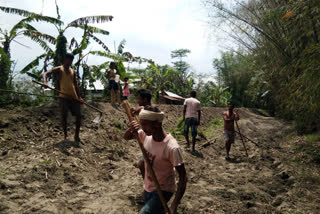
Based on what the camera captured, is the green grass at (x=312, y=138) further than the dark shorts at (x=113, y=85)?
No

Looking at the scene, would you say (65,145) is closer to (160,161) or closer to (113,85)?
(160,161)

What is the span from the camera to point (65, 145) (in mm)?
5141

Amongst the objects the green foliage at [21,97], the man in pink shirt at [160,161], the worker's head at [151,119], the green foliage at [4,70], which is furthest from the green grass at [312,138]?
the green foliage at [4,70]

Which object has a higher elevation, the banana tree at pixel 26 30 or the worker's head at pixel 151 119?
the banana tree at pixel 26 30

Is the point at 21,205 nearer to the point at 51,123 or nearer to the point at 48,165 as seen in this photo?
the point at 48,165

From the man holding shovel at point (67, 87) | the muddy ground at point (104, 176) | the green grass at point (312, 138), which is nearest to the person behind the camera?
the muddy ground at point (104, 176)

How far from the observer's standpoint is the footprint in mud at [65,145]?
4.85 metres

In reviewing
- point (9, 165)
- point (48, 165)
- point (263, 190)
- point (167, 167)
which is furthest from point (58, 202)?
point (263, 190)

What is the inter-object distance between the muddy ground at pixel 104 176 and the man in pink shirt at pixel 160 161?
4.65ft

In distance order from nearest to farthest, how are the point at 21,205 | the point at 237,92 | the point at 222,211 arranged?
the point at 21,205, the point at 222,211, the point at 237,92

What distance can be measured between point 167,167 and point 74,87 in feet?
11.8

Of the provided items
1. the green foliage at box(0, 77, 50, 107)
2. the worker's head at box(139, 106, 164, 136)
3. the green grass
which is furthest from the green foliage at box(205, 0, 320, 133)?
the green foliage at box(0, 77, 50, 107)

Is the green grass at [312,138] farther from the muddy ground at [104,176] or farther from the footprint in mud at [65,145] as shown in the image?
the footprint in mud at [65,145]

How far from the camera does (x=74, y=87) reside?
5121mm
